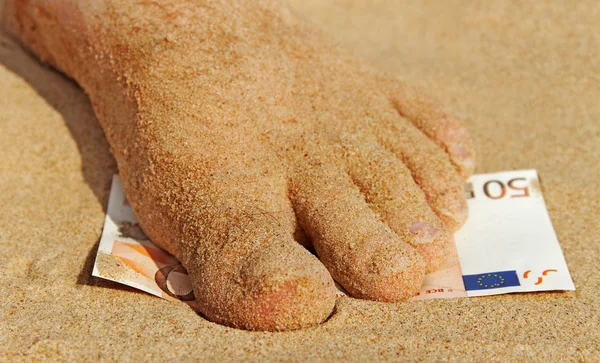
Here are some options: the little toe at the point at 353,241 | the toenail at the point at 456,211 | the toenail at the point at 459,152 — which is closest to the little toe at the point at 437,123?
the toenail at the point at 459,152

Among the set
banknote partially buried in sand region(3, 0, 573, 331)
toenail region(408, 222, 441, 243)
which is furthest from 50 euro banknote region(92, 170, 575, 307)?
toenail region(408, 222, 441, 243)

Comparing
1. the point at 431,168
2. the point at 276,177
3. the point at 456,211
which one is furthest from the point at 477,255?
the point at 276,177

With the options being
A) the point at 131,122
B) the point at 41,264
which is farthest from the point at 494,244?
the point at 41,264

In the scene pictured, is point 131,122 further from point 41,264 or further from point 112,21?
point 41,264

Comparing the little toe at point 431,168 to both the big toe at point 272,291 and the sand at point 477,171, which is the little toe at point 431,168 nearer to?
the sand at point 477,171

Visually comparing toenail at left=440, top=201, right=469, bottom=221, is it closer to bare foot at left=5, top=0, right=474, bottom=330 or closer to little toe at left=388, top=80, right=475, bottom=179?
bare foot at left=5, top=0, right=474, bottom=330

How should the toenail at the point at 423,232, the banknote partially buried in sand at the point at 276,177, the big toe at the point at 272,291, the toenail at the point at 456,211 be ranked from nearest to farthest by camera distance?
the big toe at the point at 272,291 < the banknote partially buried in sand at the point at 276,177 < the toenail at the point at 423,232 < the toenail at the point at 456,211
